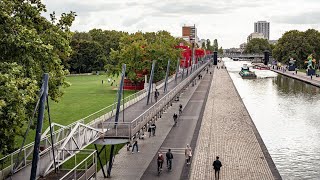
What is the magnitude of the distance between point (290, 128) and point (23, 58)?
87.1ft

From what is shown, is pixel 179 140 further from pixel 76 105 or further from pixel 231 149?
pixel 76 105

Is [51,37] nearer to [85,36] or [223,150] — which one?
[223,150]

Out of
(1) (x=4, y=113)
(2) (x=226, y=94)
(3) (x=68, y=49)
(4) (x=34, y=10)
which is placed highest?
(4) (x=34, y=10)

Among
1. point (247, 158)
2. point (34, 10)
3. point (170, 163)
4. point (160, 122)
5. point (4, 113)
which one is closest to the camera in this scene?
point (4, 113)

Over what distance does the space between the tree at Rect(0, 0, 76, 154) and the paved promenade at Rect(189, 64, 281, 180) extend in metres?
9.35

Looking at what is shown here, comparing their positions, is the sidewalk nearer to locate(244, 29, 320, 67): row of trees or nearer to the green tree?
the green tree

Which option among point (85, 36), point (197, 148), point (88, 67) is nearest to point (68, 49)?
point (197, 148)

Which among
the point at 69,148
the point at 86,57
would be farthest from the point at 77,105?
the point at 86,57

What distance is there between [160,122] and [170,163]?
54.2ft

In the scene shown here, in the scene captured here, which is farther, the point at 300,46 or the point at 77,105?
the point at 300,46

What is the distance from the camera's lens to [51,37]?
922 inches

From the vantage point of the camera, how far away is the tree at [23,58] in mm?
16188

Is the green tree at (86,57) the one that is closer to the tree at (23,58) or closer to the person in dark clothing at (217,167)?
the tree at (23,58)

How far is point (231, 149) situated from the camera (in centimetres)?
2980
